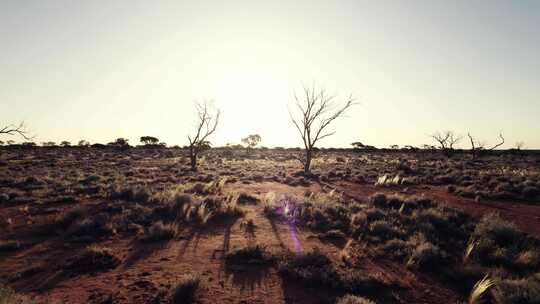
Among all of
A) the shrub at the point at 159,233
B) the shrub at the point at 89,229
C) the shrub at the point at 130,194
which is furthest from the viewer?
the shrub at the point at 130,194

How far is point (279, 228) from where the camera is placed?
11.1m

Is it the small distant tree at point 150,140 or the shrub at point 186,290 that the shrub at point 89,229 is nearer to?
the shrub at point 186,290

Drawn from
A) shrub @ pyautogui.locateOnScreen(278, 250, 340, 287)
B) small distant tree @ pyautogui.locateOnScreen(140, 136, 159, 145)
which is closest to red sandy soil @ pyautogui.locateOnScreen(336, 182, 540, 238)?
shrub @ pyautogui.locateOnScreen(278, 250, 340, 287)

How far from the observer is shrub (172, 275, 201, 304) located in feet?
19.1

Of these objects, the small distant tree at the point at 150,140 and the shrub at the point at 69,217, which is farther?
the small distant tree at the point at 150,140

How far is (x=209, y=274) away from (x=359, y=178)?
70.7 feet

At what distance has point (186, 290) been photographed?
597cm

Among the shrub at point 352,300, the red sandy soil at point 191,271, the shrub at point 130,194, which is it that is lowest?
the red sandy soil at point 191,271

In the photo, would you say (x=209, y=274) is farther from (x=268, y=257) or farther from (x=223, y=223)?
(x=223, y=223)

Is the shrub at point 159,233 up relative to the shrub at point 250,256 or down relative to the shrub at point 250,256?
up

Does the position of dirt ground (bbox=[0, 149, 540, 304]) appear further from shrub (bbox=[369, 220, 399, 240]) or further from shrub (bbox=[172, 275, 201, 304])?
shrub (bbox=[369, 220, 399, 240])

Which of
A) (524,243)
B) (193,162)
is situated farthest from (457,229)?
(193,162)

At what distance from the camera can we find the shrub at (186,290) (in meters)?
5.82

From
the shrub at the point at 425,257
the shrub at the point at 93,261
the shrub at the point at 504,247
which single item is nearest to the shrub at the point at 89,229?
the shrub at the point at 93,261
